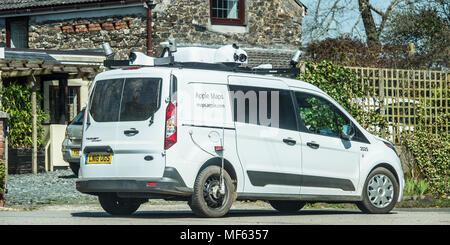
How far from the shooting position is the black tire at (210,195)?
11.2 meters

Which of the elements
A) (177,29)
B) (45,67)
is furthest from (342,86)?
(177,29)

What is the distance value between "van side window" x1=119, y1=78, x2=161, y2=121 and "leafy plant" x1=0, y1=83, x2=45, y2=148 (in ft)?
37.3

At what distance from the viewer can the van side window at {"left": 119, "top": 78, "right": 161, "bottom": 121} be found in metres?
11.2

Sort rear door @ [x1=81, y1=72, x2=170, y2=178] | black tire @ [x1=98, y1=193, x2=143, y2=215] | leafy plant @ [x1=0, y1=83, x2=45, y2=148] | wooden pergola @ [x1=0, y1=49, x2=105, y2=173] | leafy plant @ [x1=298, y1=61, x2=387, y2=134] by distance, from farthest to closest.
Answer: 1. leafy plant @ [x1=0, y1=83, x2=45, y2=148]
2. wooden pergola @ [x1=0, y1=49, x2=105, y2=173]
3. leafy plant @ [x1=298, y1=61, x2=387, y2=134]
4. black tire @ [x1=98, y1=193, x2=143, y2=215]
5. rear door @ [x1=81, y1=72, x2=170, y2=178]

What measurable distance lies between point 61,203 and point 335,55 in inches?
753

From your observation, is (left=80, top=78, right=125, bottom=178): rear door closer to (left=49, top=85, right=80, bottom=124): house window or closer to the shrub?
the shrub

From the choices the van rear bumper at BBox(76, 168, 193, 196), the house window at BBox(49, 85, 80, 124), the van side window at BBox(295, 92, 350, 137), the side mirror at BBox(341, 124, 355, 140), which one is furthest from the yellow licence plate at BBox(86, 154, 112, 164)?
the house window at BBox(49, 85, 80, 124)

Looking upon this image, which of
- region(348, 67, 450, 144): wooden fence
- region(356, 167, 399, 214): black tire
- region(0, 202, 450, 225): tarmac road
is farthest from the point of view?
region(348, 67, 450, 144): wooden fence

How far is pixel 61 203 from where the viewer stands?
14969 mm

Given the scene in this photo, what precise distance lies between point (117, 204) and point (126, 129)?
1633 millimetres

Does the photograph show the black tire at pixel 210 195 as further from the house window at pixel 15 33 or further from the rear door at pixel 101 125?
the house window at pixel 15 33

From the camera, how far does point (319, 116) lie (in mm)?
13641
